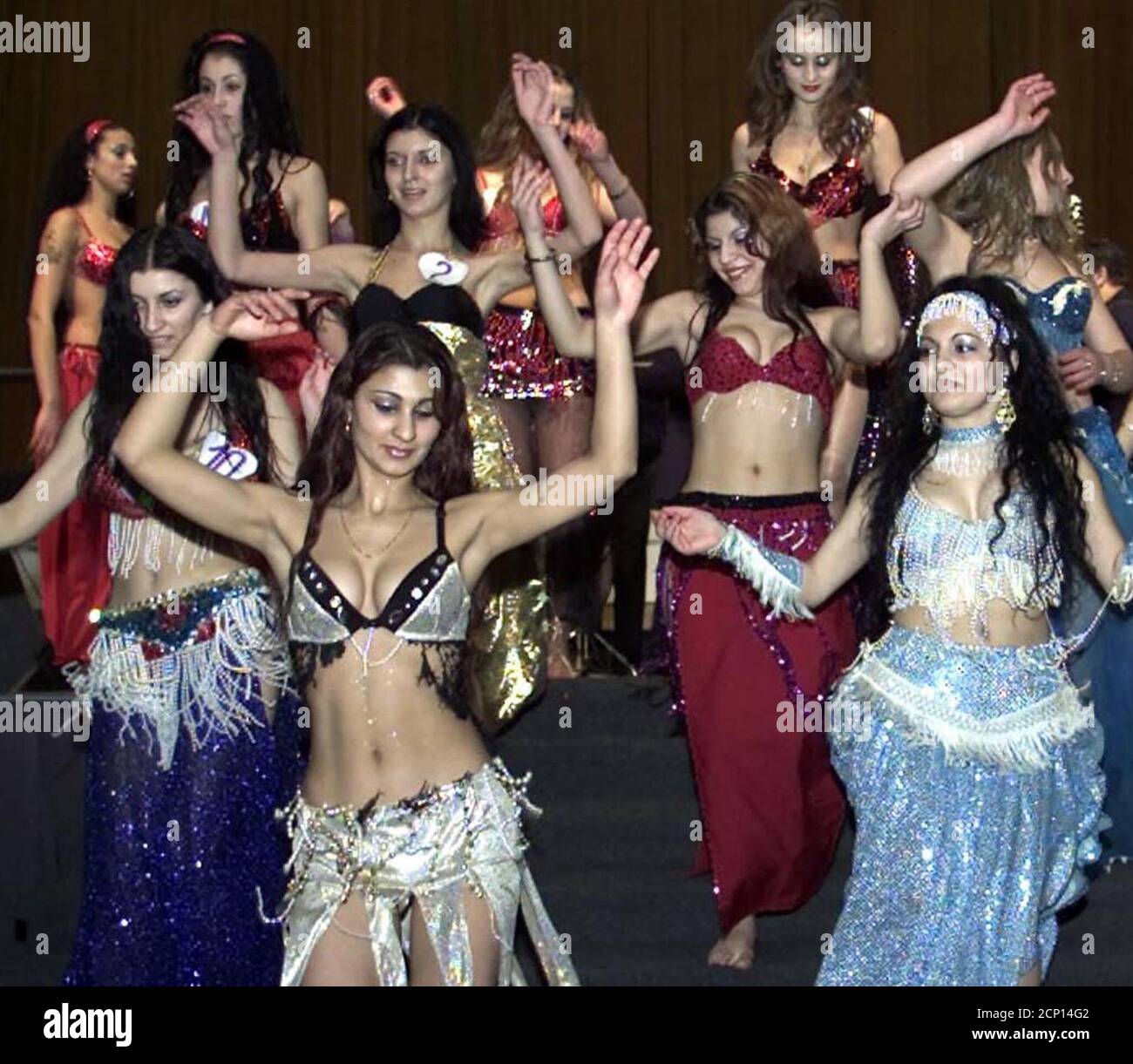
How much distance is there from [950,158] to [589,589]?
217cm

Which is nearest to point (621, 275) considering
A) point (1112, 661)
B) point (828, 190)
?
point (1112, 661)

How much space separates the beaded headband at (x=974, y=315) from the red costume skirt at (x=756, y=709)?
3.40 feet

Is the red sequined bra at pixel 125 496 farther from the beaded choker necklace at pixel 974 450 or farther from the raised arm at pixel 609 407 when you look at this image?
the beaded choker necklace at pixel 974 450

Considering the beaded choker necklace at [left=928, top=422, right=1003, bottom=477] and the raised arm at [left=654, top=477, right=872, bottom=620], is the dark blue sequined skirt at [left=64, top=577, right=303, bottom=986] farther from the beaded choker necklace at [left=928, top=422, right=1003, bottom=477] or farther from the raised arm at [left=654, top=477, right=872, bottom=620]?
the beaded choker necklace at [left=928, top=422, right=1003, bottom=477]

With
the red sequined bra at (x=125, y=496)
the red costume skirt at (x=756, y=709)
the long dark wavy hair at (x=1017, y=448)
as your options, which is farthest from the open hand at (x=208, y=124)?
the long dark wavy hair at (x=1017, y=448)

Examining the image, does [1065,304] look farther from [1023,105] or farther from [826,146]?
[826,146]

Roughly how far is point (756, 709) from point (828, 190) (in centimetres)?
156

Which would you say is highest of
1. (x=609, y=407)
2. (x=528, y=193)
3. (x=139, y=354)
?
(x=528, y=193)

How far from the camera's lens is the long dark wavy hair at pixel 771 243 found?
20.5 ft

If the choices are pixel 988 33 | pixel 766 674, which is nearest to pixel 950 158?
pixel 766 674

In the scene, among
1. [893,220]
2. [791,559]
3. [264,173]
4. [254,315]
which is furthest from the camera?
[264,173]

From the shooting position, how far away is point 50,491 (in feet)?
17.8

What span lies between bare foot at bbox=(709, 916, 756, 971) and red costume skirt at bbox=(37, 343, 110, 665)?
235 centimetres

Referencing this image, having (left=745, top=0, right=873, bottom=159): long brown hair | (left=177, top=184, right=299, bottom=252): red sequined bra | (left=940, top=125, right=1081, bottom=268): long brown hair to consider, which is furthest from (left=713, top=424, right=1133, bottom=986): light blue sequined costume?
(left=177, top=184, right=299, bottom=252): red sequined bra
